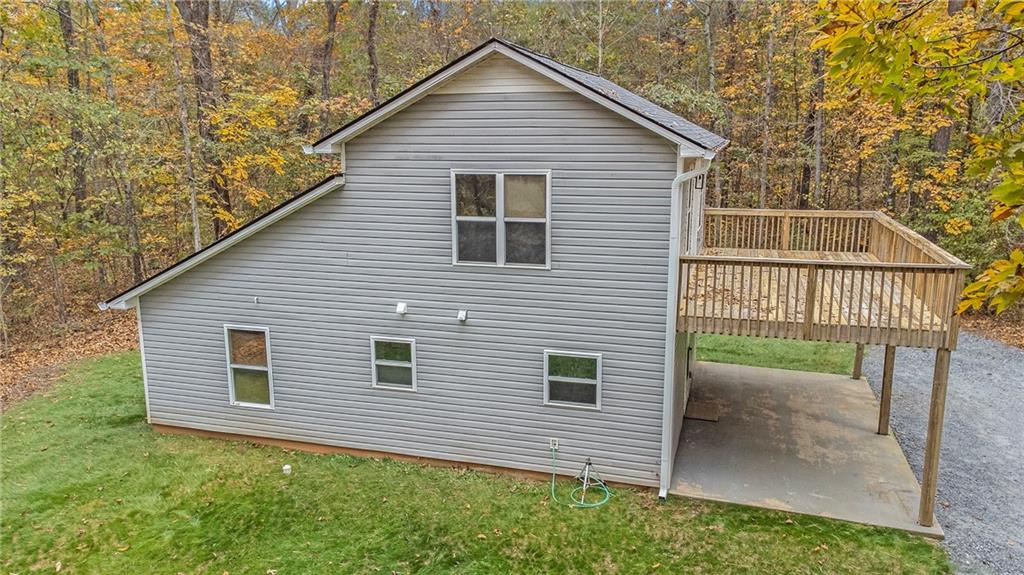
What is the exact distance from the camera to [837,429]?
1046 centimetres

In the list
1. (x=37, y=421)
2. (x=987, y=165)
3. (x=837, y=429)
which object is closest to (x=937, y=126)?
(x=837, y=429)

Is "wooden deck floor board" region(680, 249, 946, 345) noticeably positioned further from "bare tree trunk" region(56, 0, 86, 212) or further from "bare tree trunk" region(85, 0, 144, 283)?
"bare tree trunk" region(56, 0, 86, 212)

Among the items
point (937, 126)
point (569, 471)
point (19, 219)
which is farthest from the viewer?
point (937, 126)

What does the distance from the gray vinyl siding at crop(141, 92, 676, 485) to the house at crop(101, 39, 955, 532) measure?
0.08 ft

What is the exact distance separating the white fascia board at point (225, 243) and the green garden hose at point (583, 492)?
497cm

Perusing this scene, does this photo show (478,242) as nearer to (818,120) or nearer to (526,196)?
(526,196)

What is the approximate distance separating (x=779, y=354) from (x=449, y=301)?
30.5ft

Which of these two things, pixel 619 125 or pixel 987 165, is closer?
pixel 987 165

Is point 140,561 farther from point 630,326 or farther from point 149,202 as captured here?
point 149,202

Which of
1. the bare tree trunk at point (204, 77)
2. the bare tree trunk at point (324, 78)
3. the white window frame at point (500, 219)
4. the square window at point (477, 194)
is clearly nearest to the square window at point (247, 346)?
the white window frame at point (500, 219)

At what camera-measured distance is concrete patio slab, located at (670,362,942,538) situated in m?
8.23

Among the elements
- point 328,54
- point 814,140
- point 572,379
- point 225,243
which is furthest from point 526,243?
point 328,54

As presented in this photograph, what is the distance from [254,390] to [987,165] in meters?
9.83

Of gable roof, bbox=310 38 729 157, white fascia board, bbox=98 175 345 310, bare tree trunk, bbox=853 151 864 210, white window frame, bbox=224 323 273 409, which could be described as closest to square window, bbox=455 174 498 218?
gable roof, bbox=310 38 729 157
